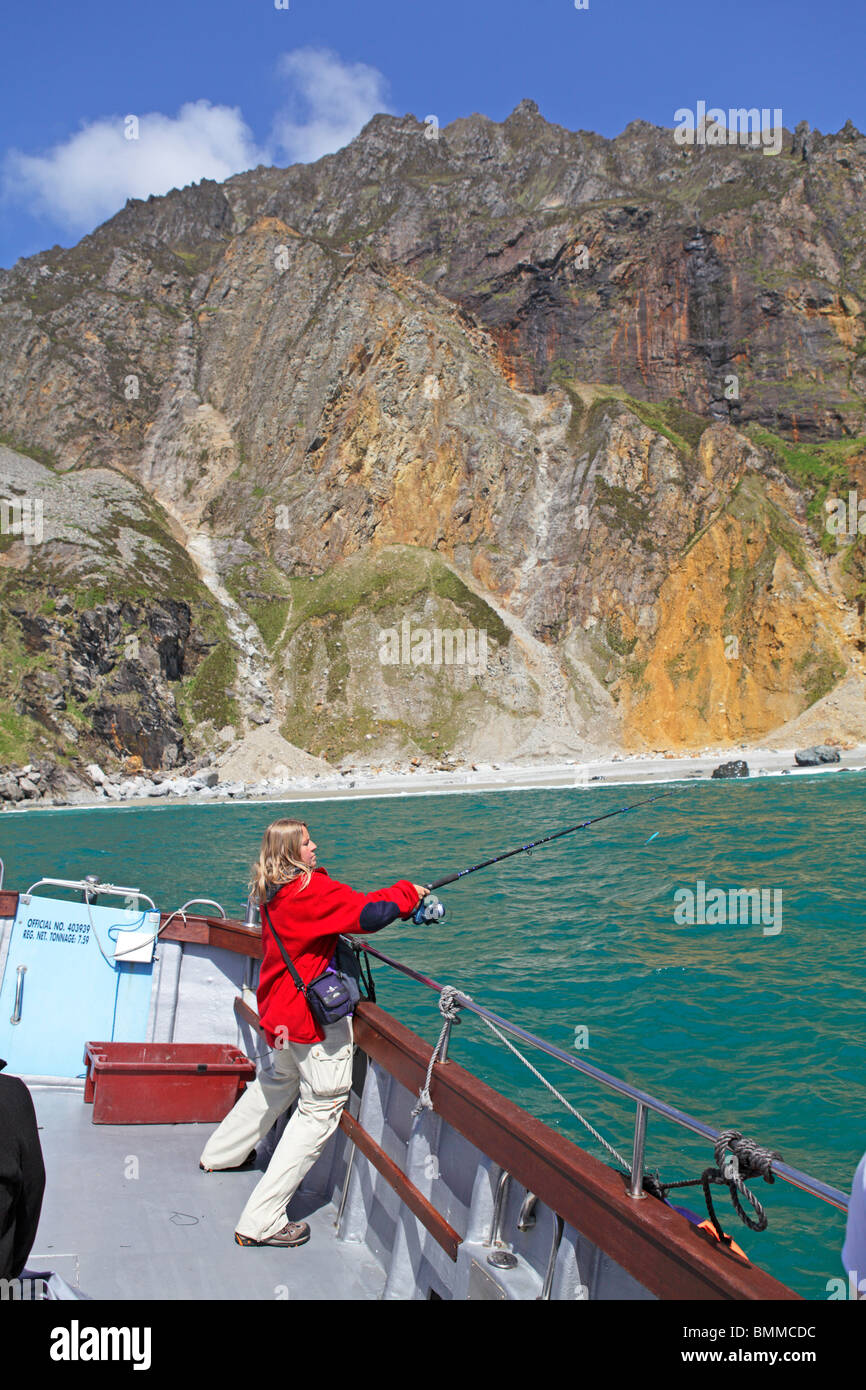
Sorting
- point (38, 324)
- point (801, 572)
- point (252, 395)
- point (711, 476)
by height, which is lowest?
point (801, 572)

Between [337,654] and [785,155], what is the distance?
11530cm

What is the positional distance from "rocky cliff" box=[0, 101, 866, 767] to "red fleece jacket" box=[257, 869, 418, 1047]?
6283 centimetres

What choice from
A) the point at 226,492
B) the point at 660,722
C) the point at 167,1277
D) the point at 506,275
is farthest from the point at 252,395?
the point at 167,1277

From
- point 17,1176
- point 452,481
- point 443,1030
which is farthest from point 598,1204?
point 452,481

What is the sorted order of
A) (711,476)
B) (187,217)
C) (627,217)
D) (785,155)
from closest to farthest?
(711,476)
(627,217)
(785,155)
(187,217)

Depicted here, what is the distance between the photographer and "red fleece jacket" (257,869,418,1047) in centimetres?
516

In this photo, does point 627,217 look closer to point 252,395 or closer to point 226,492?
point 252,395

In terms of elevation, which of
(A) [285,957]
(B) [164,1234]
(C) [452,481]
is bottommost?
(B) [164,1234]

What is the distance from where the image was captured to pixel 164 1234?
5.54m

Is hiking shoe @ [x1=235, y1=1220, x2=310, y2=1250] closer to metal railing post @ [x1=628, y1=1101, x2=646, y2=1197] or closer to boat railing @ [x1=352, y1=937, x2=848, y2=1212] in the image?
boat railing @ [x1=352, y1=937, x2=848, y2=1212]

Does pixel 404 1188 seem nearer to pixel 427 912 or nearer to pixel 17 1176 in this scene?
pixel 427 912

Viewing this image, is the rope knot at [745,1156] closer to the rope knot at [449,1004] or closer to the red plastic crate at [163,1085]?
the rope knot at [449,1004]

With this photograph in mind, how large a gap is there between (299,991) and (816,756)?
60.7 m

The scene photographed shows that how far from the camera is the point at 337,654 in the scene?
78.5 meters
